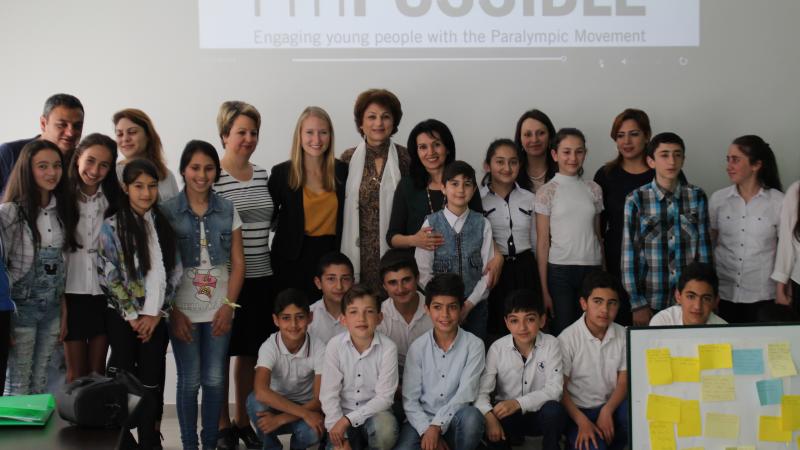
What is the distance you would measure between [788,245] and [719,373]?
1.62 meters

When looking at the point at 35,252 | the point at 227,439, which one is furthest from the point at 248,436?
the point at 35,252

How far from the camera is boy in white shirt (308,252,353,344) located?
3.37m

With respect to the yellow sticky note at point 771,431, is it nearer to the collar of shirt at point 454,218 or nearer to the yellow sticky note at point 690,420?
the yellow sticky note at point 690,420

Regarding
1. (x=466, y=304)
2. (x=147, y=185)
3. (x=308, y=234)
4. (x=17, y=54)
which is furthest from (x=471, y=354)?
(x=17, y=54)

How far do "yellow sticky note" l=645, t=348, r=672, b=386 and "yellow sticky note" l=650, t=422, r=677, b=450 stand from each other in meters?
0.12

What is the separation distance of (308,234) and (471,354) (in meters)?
0.97

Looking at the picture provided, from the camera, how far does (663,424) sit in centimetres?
218

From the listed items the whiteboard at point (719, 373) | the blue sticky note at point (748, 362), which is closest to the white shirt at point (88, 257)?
the whiteboard at point (719, 373)

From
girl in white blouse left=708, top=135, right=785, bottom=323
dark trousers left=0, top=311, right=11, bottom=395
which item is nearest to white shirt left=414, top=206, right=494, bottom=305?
girl in white blouse left=708, top=135, right=785, bottom=323

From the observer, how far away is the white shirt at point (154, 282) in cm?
312

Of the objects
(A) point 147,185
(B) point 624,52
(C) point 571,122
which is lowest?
(A) point 147,185

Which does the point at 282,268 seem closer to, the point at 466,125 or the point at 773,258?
the point at 466,125

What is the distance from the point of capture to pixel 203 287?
329 centimetres

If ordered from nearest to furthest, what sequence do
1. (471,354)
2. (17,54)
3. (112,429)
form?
(112,429) < (471,354) < (17,54)
